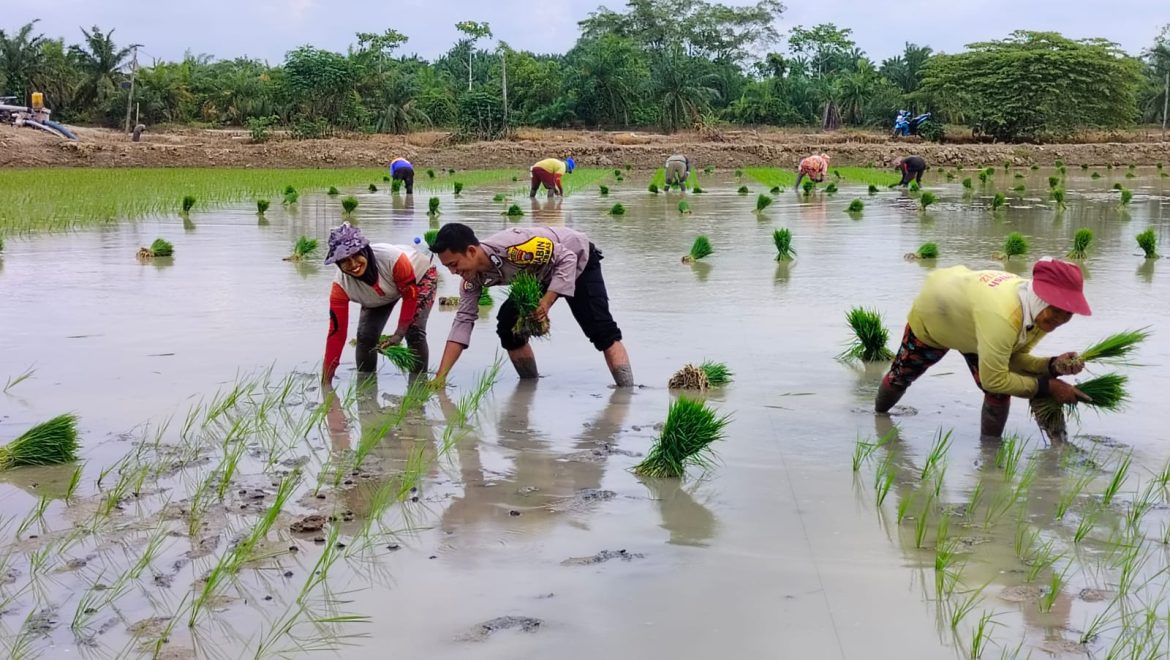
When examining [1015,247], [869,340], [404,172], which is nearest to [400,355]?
[869,340]

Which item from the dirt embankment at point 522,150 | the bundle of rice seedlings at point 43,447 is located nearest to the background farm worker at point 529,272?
the bundle of rice seedlings at point 43,447

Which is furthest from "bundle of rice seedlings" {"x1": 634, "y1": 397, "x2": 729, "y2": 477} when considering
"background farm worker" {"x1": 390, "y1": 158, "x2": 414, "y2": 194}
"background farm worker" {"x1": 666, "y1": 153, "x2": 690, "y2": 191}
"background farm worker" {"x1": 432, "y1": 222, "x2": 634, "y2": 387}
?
"background farm worker" {"x1": 666, "y1": 153, "x2": 690, "y2": 191}

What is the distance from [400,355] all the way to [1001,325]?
101 inches

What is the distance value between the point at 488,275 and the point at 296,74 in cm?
3488

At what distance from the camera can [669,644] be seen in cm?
273

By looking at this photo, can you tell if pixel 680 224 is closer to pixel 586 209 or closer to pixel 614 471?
pixel 586 209

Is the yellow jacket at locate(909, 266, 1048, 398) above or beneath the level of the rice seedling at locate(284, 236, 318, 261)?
above

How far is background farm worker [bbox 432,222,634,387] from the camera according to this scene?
4.93 metres

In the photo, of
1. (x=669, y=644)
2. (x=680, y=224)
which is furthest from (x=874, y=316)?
(x=680, y=224)

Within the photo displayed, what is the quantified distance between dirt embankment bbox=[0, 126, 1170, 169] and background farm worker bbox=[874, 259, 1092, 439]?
85.0ft

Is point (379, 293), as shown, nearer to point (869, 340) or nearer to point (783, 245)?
point (869, 340)

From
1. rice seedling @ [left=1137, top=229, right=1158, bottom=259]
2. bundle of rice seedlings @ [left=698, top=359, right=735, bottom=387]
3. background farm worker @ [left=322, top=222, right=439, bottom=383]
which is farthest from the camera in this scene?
rice seedling @ [left=1137, top=229, right=1158, bottom=259]

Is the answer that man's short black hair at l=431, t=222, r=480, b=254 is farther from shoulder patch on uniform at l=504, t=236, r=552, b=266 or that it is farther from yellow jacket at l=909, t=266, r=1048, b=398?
yellow jacket at l=909, t=266, r=1048, b=398

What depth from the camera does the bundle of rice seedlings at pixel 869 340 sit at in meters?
5.95
